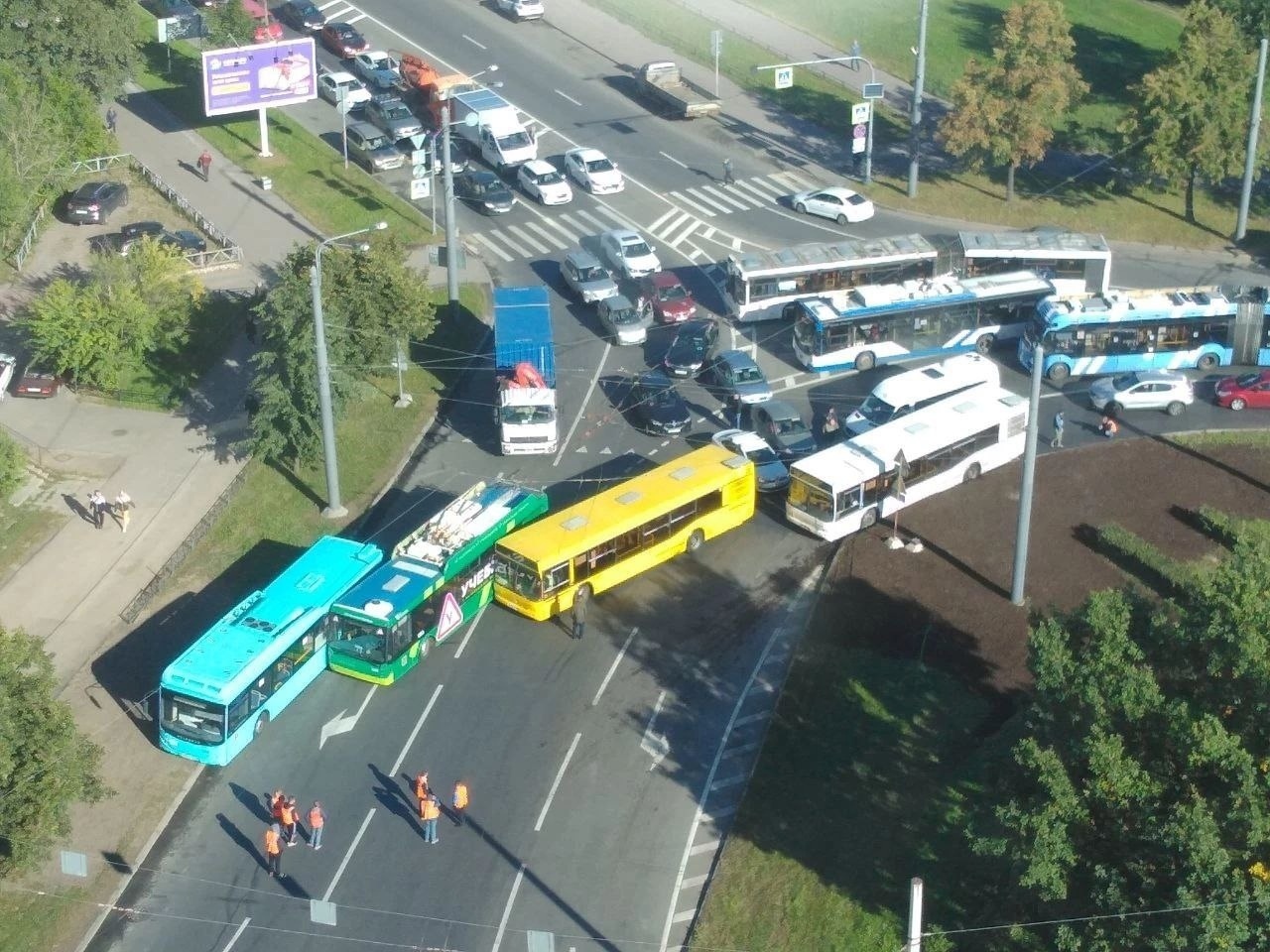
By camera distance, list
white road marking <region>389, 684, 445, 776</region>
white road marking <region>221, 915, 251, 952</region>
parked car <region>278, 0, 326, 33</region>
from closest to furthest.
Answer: white road marking <region>221, 915, 251, 952</region>, white road marking <region>389, 684, 445, 776</region>, parked car <region>278, 0, 326, 33</region>

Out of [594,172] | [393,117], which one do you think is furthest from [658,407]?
[393,117]

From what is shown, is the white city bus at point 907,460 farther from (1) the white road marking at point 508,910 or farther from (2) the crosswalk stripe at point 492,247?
(2) the crosswalk stripe at point 492,247

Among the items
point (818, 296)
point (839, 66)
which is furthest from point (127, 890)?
point (839, 66)

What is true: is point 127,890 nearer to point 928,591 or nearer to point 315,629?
point 315,629

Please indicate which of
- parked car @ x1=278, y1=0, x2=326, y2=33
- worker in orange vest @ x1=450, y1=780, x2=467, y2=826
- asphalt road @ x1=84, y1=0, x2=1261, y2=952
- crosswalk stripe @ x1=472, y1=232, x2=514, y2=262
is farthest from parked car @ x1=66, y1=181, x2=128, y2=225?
worker in orange vest @ x1=450, y1=780, x2=467, y2=826

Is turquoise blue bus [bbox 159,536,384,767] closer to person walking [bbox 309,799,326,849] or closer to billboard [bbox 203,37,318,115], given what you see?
person walking [bbox 309,799,326,849]

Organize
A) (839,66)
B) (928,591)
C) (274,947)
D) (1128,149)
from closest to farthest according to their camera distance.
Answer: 1. (274,947)
2. (928,591)
3. (1128,149)
4. (839,66)

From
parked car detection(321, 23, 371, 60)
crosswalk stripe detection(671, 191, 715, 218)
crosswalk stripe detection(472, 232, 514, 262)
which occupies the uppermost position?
parked car detection(321, 23, 371, 60)
